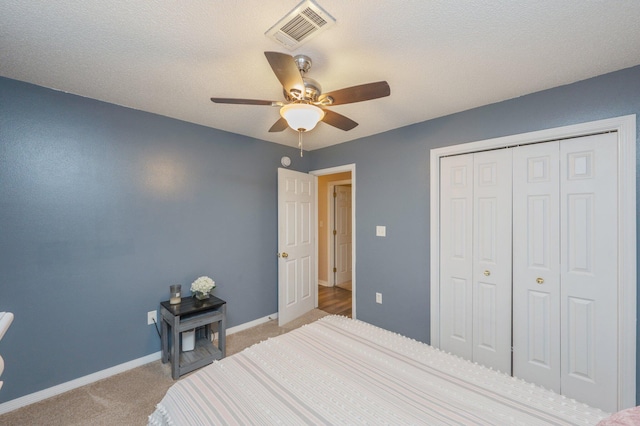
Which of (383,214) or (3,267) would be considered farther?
(383,214)

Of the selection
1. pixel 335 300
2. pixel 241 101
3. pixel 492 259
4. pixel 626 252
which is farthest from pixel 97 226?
pixel 626 252

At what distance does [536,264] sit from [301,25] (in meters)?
2.48

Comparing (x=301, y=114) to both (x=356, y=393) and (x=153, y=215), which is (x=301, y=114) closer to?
(x=356, y=393)

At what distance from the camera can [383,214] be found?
3.02m

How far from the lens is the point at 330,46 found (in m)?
1.48

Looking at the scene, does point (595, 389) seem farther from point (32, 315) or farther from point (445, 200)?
point (32, 315)

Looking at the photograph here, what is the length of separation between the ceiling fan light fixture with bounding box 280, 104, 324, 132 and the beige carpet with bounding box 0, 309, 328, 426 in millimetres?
2268

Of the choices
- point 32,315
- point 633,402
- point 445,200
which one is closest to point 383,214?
point 445,200

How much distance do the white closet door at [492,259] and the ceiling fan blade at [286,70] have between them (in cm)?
192

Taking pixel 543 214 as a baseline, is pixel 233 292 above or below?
below

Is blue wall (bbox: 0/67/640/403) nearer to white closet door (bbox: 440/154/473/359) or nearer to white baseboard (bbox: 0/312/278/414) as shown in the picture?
white baseboard (bbox: 0/312/278/414)

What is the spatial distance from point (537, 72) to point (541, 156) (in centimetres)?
67

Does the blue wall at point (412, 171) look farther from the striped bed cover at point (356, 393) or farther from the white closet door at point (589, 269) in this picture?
the striped bed cover at point (356, 393)

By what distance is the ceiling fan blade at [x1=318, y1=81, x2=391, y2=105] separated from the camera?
1.38 m
